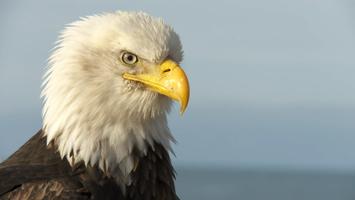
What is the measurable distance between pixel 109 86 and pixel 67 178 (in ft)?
1.98

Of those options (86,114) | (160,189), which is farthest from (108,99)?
(160,189)

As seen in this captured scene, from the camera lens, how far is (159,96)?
7297 millimetres

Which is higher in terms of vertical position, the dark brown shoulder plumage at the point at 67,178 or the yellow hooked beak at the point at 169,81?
the yellow hooked beak at the point at 169,81

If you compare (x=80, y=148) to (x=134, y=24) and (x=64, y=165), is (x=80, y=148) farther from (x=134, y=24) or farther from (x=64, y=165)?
(x=134, y=24)

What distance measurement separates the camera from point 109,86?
286 inches

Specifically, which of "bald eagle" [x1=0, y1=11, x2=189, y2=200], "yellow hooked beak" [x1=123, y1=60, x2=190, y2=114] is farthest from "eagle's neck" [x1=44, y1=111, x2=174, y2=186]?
"yellow hooked beak" [x1=123, y1=60, x2=190, y2=114]

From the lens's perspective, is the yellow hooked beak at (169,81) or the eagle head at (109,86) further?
the eagle head at (109,86)

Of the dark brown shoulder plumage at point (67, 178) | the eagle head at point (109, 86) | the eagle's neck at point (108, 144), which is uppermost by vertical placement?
the eagle head at point (109, 86)

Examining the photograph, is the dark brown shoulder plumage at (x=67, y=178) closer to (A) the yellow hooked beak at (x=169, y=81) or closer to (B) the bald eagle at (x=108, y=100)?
(B) the bald eagle at (x=108, y=100)

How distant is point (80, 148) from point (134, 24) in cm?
76

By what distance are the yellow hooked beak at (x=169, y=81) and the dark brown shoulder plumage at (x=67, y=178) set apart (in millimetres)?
401

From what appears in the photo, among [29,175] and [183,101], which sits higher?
[183,101]

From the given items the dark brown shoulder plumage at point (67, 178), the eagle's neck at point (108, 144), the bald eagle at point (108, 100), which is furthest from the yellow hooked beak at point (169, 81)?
the dark brown shoulder plumage at point (67, 178)

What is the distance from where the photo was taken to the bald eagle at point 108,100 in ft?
23.5
